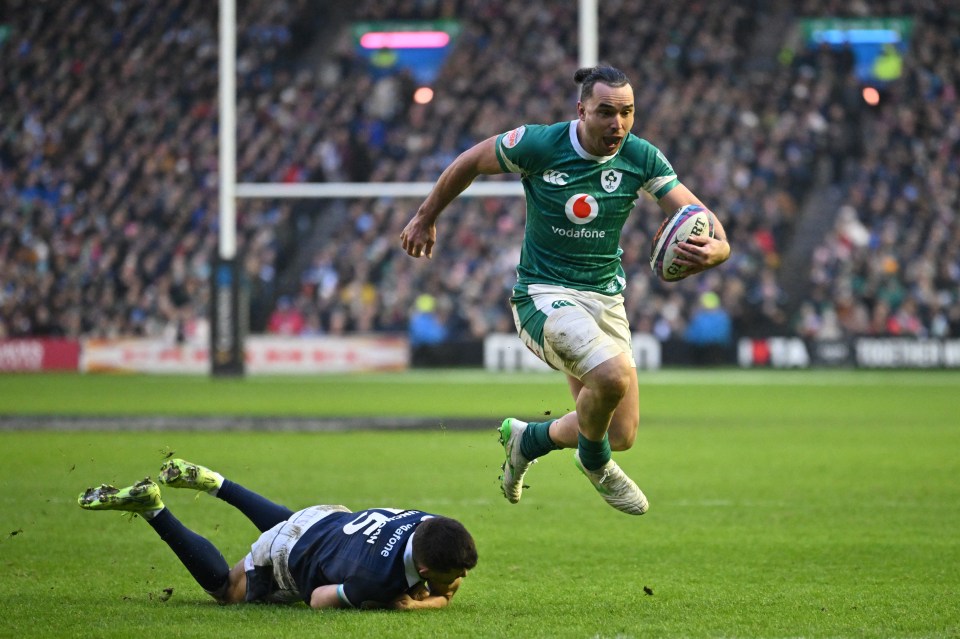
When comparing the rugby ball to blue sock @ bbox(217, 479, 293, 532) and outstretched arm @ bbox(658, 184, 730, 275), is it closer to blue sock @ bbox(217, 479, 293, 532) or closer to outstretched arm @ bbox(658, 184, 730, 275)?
outstretched arm @ bbox(658, 184, 730, 275)

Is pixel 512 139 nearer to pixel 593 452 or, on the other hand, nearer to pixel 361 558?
pixel 593 452

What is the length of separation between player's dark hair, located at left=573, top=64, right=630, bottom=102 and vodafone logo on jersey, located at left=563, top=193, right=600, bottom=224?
0.47 metres

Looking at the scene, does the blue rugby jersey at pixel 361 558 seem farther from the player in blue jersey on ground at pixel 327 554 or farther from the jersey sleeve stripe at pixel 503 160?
the jersey sleeve stripe at pixel 503 160

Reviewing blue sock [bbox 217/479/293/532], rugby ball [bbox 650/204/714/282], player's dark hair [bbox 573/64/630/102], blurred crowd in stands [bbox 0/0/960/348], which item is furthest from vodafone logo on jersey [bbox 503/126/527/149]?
blurred crowd in stands [bbox 0/0/960/348]

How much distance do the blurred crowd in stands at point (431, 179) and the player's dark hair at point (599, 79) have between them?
19044mm

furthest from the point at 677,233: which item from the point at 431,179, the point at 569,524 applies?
the point at 431,179

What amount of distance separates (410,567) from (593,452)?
130 cm

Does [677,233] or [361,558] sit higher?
[677,233]

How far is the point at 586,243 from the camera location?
21.9 ft

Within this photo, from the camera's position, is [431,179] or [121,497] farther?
[431,179]

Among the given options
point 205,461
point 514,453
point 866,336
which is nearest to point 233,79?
point 205,461

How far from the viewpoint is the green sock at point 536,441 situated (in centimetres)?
691

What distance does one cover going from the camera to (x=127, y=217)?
92.4 feet

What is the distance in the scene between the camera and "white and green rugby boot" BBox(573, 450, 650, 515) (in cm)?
654
